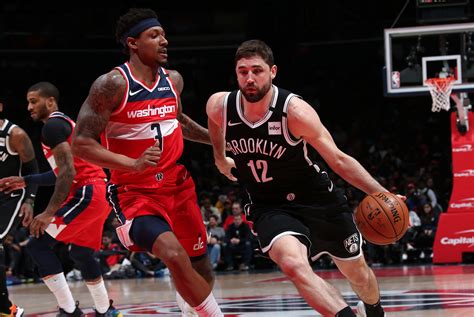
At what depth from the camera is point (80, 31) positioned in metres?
23.6

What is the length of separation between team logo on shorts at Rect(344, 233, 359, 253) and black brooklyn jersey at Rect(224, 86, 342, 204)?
252 millimetres

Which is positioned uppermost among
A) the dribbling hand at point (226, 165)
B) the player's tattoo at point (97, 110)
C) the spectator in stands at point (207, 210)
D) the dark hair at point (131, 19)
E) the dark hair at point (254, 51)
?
the dark hair at point (131, 19)

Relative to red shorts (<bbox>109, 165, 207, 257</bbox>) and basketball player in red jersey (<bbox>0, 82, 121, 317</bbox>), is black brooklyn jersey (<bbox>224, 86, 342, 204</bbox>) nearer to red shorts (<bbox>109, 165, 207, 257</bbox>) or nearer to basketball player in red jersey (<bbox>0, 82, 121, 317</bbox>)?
red shorts (<bbox>109, 165, 207, 257</bbox>)

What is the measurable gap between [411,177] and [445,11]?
6.65m

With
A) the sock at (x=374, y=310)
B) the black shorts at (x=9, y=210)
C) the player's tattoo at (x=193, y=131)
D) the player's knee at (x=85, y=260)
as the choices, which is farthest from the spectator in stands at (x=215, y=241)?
the sock at (x=374, y=310)

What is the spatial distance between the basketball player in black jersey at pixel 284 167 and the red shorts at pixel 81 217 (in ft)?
6.81

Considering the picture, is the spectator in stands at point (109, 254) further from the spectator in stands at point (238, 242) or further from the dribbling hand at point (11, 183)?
the dribbling hand at point (11, 183)

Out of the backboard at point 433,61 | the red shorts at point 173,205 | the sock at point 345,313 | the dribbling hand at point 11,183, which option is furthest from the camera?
the backboard at point 433,61

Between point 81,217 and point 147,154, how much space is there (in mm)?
2416

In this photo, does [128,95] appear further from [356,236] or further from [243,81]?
[356,236]

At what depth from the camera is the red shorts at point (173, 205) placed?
17.7 ft

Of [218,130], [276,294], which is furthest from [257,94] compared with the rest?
[276,294]

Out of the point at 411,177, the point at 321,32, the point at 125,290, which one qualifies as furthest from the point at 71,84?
the point at 125,290

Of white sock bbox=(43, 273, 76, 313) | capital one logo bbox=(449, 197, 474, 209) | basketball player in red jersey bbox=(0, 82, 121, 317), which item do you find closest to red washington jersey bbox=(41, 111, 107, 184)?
basketball player in red jersey bbox=(0, 82, 121, 317)
